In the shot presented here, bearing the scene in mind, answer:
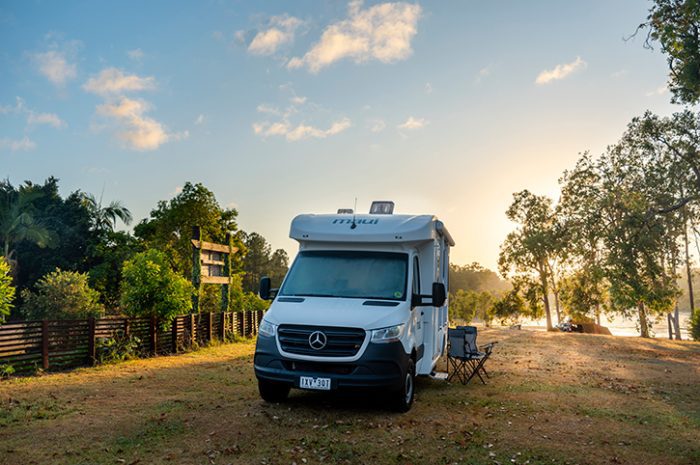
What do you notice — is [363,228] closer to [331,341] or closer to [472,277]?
[331,341]

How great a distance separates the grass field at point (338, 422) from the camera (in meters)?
6.70

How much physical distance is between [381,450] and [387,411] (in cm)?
191

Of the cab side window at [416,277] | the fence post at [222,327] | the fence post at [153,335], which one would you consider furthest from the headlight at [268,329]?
the fence post at [222,327]

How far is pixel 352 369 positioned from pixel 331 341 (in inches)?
20.2

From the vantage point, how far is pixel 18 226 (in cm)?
4612

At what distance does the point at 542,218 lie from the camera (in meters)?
50.1

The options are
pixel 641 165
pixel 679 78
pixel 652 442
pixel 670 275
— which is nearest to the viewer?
pixel 652 442

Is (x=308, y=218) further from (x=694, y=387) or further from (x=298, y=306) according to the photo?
(x=694, y=387)

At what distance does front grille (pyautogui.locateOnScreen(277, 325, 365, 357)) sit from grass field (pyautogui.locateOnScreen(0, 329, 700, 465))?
0.76 metres

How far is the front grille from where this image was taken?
798 cm

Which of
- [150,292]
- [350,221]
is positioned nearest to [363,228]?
[350,221]

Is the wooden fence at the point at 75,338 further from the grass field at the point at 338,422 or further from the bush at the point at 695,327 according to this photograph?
the bush at the point at 695,327

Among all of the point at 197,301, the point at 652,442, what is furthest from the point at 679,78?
the point at 197,301

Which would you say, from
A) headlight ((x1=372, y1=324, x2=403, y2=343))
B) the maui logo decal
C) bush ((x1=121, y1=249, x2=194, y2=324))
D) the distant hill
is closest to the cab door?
headlight ((x1=372, y1=324, x2=403, y2=343))
